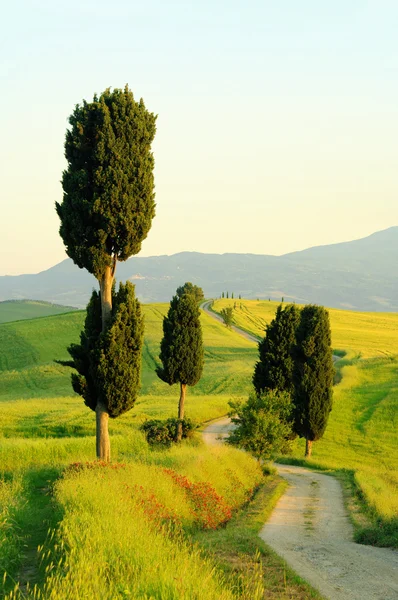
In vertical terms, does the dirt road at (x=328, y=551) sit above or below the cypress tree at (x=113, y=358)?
below

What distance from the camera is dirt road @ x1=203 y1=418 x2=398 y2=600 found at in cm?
1364

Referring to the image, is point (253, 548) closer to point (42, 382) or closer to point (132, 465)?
point (132, 465)

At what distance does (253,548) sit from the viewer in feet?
50.2

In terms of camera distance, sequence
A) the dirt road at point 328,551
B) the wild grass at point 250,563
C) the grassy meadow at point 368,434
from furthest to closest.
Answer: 1. the grassy meadow at point 368,434
2. the dirt road at point 328,551
3. the wild grass at point 250,563

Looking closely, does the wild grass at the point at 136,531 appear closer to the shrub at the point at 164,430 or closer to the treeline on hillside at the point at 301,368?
the shrub at the point at 164,430

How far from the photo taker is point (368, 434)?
5253cm

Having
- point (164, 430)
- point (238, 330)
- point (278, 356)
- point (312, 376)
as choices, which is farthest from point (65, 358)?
point (312, 376)

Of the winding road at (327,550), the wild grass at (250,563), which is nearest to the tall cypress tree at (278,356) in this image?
the winding road at (327,550)

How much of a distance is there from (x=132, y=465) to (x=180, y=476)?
199 cm

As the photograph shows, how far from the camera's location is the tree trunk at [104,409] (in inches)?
1016

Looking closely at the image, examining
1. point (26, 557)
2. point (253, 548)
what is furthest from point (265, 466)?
point (26, 557)

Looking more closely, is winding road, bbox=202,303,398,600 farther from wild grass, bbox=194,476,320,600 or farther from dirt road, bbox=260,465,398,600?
wild grass, bbox=194,476,320,600

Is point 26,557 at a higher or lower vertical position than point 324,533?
higher

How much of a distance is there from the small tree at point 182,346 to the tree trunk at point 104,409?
728 inches
